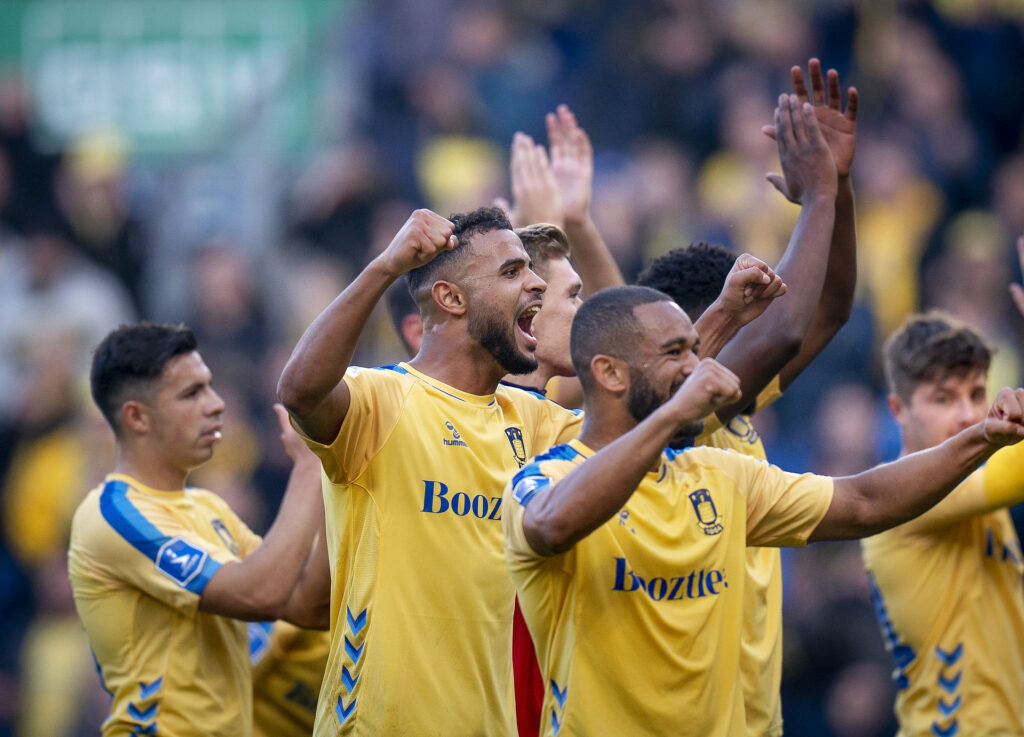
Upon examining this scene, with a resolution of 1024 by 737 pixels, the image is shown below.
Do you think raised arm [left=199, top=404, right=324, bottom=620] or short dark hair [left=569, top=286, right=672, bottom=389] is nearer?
short dark hair [left=569, top=286, right=672, bottom=389]

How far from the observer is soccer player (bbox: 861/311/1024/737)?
5430mm

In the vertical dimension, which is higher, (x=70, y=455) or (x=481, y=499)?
(x=481, y=499)

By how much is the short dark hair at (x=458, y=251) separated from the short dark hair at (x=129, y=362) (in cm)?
147

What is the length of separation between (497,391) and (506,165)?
24.7ft

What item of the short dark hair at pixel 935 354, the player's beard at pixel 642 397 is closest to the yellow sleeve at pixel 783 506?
the player's beard at pixel 642 397

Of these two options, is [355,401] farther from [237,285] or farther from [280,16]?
[280,16]

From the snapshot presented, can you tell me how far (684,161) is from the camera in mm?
11812

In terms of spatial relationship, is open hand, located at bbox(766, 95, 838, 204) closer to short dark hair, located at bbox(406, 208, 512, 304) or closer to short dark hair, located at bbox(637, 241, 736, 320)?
short dark hair, located at bbox(637, 241, 736, 320)

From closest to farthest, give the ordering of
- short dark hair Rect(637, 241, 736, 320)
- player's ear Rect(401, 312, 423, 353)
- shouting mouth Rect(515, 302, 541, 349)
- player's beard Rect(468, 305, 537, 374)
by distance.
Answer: player's beard Rect(468, 305, 537, 374)
shouting mouth Rect(515, 302, 541, 349)
short dark hair Rect(637, 241, 736, 320)
player's ear Rect(401, 312, 423, 353)

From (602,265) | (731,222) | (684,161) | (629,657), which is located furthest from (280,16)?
(629,657)

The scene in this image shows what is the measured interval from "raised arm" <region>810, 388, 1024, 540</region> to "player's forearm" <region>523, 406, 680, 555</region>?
922mm

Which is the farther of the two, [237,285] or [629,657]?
[237,285]

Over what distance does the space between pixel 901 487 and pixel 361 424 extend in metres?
1.79

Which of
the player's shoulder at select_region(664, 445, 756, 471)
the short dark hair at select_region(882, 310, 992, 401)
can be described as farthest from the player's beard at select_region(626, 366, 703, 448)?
the short dark hair at select_region(882, 310, 992, 401)
